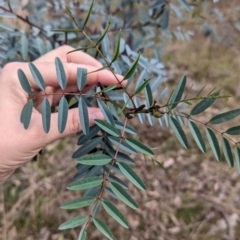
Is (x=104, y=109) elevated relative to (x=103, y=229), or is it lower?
elevated

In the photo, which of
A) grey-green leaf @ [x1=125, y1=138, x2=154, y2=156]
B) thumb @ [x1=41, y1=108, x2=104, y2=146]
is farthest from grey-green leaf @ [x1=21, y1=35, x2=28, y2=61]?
grey-green leaf @ [x1=125, y1=138, x2=154, y2=156]

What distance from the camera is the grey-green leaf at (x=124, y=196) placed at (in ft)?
2.20

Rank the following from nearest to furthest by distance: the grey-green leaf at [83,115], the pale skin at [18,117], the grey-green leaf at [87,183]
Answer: the grey-green leaf at [87,183]
the grey-green leaf at [83,115]
the pale skin at [18,117]

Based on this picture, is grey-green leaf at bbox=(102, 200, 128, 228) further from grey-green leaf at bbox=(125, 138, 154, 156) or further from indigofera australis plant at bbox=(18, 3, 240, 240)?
grey-green leaf at bbox=(125, 138, 154, 156)

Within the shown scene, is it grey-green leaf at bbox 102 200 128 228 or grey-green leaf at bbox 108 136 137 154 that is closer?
grey-green leaf at bbox 102 200 128 228

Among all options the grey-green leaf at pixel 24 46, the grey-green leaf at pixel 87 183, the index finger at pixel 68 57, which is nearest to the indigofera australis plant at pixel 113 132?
the grey-green leaf at pixel 87 183

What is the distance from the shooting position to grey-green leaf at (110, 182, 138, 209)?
2.20ft

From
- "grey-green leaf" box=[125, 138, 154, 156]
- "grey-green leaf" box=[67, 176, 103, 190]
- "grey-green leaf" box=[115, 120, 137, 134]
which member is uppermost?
"grey-green leaf" box=[125, 138, 154, 156]

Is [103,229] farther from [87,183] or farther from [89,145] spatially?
[89,145]

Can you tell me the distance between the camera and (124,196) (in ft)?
2.22

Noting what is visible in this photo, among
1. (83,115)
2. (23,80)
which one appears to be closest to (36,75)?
(23,80)

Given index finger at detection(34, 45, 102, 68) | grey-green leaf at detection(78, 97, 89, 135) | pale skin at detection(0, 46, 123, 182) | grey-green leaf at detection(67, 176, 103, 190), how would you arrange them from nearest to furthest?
grey-green leaf at detection(67, 176, 103, 190) < grey-green leaf at detection(78, 97, 89, 135) < pale skin at detection(0, 46, 123, 182) < index finger at detection(34, 45, 102, 68)

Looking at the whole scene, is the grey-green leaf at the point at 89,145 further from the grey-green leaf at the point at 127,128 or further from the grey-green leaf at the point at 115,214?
the grey-green leaf at the point at 115,214

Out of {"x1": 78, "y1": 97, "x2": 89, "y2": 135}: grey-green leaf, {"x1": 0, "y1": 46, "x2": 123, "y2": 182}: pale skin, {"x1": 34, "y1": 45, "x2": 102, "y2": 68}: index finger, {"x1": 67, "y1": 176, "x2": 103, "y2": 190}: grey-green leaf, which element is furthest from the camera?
{"x1": 34, "y1": 45, "x2": 102, "y2": 68}: index finger
